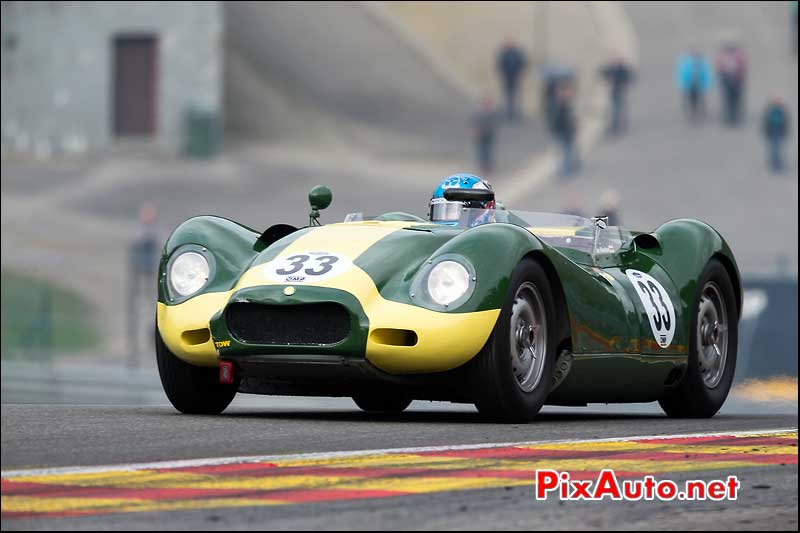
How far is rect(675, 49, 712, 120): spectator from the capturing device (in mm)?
36438

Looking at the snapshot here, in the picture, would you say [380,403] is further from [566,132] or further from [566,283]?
[566,132]

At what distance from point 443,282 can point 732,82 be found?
29478 mm

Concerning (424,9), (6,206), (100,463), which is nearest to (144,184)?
(6,206)

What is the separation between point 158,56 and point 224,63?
203cm

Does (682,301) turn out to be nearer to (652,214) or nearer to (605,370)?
(605,370)

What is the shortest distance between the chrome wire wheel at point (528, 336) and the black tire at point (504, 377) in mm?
32

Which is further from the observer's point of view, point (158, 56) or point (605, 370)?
point (158, 56)

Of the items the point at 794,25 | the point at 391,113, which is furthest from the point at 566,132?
the point at 391,113

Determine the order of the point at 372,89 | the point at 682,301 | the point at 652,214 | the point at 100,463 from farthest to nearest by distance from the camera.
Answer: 1. the point at 372,89
2. the point at 652,214
3. the point at 682,301
4. the point at 100,463

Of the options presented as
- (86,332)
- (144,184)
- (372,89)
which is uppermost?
(372,89)

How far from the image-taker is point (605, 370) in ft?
26.9

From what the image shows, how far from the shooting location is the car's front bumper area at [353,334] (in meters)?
7.25

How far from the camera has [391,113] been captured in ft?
155

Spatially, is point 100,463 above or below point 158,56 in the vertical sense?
below
